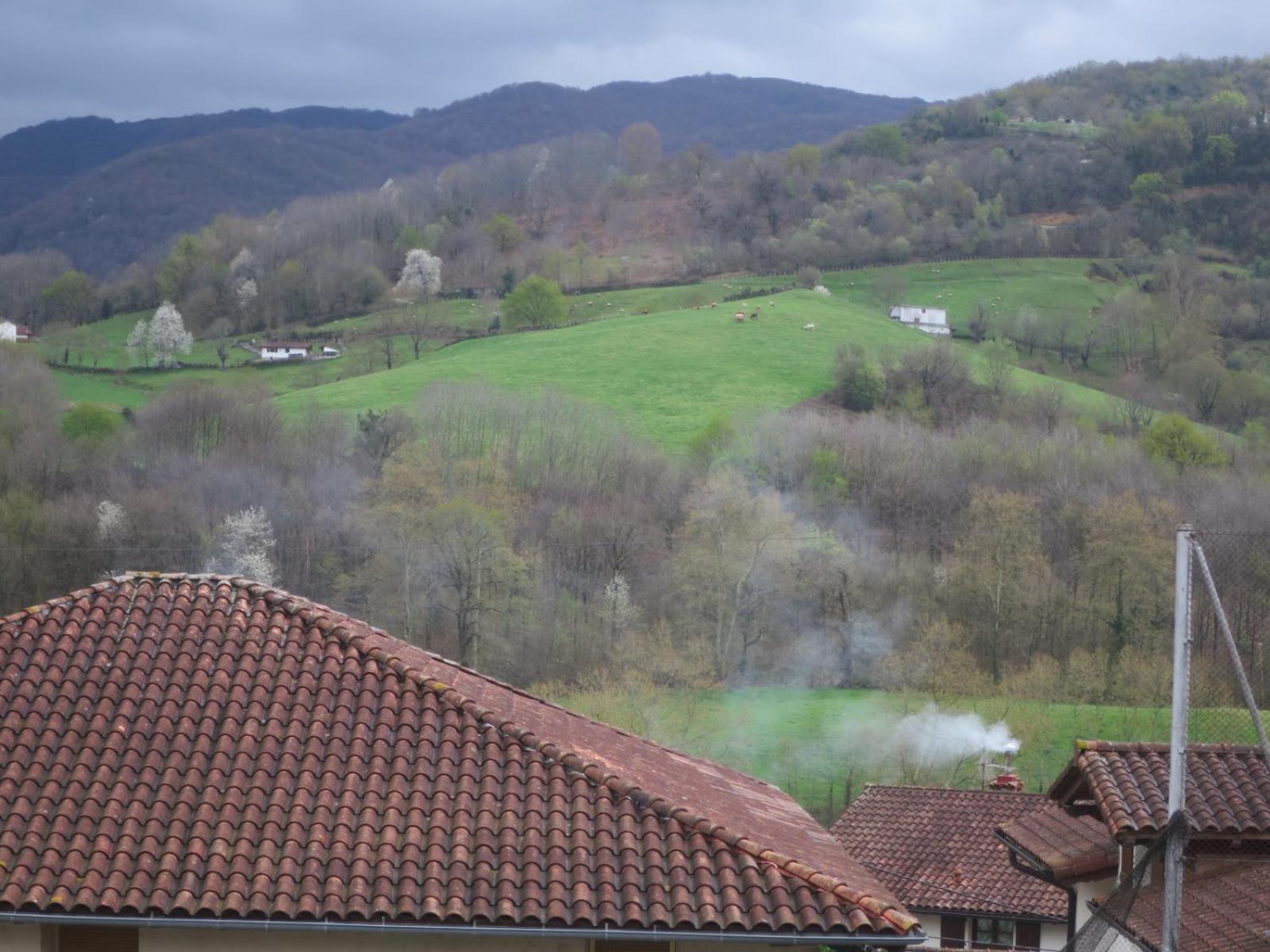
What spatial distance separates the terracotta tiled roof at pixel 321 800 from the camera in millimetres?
10312

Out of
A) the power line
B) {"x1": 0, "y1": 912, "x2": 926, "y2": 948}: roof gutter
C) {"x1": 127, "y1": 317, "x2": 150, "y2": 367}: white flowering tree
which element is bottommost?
the power line

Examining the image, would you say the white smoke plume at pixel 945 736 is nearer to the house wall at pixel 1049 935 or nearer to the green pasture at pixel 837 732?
the green pasture at pixel 837 732

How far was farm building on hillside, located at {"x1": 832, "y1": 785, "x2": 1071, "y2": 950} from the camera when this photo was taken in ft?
87.7

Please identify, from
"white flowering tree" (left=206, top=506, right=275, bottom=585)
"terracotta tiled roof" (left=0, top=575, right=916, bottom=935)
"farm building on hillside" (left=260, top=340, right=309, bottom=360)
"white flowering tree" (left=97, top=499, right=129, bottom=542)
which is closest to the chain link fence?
"terracotta tiled roof" (left=0, top=575, right=916, bottom=935)

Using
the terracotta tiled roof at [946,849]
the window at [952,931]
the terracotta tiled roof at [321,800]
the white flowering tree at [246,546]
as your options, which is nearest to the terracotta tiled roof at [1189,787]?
the terracotta tiled roof at [321,800]

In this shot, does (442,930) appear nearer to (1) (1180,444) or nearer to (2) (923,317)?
(1) (1180,444)

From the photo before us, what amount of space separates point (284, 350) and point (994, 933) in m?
124

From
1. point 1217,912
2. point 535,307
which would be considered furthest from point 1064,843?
point 535,307

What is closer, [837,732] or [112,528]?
[837,732]

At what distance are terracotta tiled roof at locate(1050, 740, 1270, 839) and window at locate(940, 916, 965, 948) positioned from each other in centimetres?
1443

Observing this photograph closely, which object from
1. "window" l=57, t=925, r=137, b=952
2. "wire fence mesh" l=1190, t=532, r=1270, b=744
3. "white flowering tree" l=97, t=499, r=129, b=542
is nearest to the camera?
"window" l=57, t=925, r=137, b=952

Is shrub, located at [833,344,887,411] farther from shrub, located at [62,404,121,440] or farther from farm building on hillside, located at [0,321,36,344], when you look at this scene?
farm building on hillside, located at [0,321,36,344]

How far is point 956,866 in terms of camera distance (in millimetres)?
28203

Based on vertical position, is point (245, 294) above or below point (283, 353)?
above
